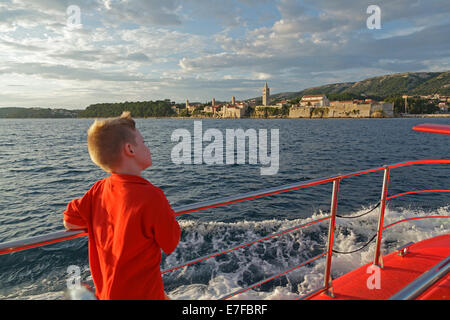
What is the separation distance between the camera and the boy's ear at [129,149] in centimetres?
114

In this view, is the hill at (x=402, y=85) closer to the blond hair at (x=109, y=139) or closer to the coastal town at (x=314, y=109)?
the coastal town at (x=314, y=109)

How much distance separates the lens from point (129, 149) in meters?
1.15

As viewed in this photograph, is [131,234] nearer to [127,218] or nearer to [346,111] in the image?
[127,218]

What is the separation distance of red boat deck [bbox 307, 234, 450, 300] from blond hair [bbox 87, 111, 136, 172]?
6.38ft

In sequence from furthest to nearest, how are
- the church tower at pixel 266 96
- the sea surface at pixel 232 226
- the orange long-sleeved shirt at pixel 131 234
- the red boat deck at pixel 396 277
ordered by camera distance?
the church tower at pixel 266 96 < the sea surface at pixel 232 226 < the red boat deck at pixel 396 277 < the orange long-sleeved shirt at pixel 131 234

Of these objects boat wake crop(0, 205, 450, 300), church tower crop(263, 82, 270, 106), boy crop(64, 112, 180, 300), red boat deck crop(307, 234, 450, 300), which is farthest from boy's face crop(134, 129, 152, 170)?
church tower crop(263, 82, 270, 106)

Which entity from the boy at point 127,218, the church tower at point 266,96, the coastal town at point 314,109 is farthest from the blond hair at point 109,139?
the church tower at point 266,96

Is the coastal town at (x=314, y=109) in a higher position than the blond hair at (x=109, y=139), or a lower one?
higher

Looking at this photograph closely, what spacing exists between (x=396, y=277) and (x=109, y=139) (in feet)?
8.95


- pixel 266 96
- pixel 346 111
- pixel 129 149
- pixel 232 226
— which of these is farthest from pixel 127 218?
pixel 266 96

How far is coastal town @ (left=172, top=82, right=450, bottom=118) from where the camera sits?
102675mm

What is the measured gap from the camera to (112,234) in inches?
45.3

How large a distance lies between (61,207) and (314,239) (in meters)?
8.59
